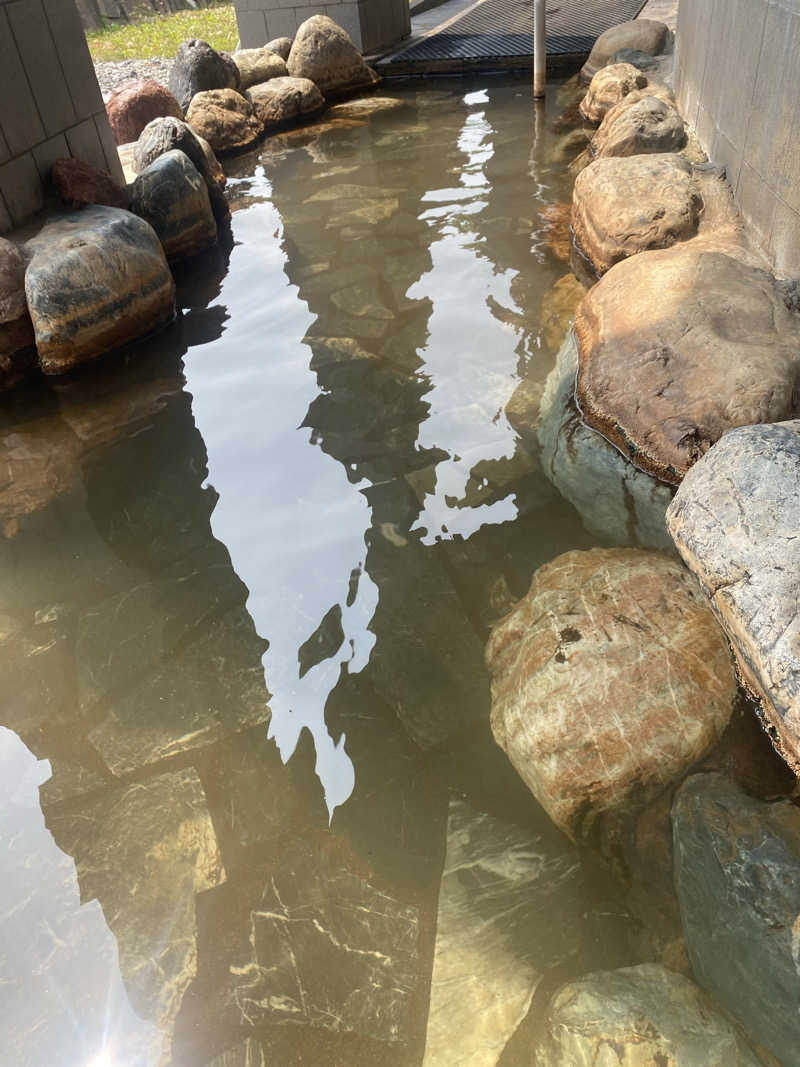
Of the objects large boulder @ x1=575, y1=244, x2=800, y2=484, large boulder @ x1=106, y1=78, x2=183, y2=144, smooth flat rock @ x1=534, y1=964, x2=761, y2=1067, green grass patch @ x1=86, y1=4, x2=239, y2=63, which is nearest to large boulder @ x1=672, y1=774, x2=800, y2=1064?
smooth flat rock @ x1=534, y1=964, x2=761, y2=1067

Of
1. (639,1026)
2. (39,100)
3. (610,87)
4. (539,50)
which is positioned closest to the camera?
(639,1026)

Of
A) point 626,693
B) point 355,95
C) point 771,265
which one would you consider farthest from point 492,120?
point 626,693

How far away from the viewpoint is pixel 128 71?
13.4 m

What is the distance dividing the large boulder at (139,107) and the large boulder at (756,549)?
9.11 m

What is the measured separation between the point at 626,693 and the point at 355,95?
1162 cm

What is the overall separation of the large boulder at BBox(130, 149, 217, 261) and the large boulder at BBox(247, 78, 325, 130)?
402cm

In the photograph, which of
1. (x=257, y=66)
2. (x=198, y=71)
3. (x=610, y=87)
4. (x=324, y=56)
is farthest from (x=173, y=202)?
(x=324, y=56)

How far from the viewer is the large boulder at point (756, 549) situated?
2.38m

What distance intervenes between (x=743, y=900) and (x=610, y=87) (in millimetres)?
9021

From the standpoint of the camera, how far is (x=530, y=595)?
3174 millimetres

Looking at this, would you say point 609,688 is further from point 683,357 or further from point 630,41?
point 630,41

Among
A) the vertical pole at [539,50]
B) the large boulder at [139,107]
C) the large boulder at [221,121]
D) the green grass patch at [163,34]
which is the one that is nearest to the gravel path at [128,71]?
the green grass patch at [163,34]

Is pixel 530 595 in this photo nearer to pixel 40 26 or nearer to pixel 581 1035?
pixel 581 1035

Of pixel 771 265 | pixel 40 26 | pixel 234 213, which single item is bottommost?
pixel 234 213
